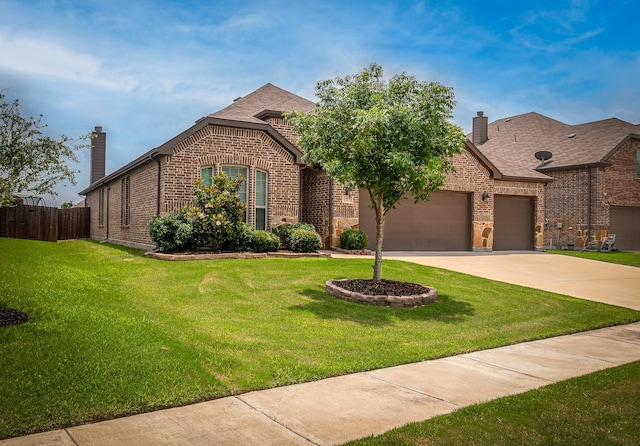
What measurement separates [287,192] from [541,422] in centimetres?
1477

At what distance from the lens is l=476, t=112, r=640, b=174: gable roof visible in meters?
28.4

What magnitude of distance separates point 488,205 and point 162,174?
14.5m

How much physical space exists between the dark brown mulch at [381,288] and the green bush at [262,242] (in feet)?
18.4

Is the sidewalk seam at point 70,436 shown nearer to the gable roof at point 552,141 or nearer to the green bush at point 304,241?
the green bush at point 304,241

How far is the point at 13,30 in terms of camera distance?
29.7ft

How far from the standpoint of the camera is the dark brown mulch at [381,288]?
10.2 meters

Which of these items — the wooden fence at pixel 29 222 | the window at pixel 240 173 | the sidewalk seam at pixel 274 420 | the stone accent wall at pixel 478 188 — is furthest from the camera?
the wooden fence at pixel 29 222

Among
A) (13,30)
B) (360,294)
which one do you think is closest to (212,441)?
(360,294)

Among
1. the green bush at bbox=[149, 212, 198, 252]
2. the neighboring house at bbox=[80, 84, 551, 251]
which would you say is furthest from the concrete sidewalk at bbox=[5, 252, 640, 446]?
the neighboring house at bbox=[80, 84, 551, 251]

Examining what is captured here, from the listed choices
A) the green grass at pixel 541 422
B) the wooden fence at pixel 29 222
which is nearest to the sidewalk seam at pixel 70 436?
the green grass at pixel 541 422

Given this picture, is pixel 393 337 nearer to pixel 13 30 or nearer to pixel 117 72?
pixel 13 30

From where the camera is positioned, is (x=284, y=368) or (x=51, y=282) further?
(x=51, y=282)

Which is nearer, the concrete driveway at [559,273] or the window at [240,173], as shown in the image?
the concrete driveway at [559,273]

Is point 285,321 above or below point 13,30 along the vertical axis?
below
